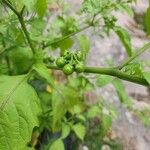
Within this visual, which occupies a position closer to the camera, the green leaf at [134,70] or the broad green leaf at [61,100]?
the green leaf at [134,70]

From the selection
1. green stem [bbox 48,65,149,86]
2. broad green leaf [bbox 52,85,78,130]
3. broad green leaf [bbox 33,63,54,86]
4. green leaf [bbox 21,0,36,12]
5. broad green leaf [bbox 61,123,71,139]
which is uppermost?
green leaf [bbox 21,0,36,12]

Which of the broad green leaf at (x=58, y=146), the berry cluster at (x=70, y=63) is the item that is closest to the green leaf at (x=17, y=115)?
the berry cluster at (x=70, y=63)

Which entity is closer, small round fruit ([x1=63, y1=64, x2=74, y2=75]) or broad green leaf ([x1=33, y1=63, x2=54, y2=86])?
small round fruit ([x1=63, y1=64, x2=74, y2=75])

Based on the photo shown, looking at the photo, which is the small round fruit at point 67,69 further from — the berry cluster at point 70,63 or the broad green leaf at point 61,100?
the broad green leaf at point 61,100

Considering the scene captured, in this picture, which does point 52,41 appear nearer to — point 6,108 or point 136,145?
point 6,108

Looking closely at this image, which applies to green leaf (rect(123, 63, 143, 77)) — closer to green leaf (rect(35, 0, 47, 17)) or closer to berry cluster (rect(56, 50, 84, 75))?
berry cluster (rect(56, 50, 84, 75))

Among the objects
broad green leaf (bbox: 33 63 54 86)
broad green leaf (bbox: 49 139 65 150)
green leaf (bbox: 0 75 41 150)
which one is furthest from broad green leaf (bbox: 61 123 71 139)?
green leaf (bbox: 0 75 41 150)

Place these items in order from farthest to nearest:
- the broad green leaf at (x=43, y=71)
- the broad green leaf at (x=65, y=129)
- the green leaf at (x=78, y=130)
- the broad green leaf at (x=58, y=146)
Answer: the green leaf at (x=78, y=130) → the broad green leaf at (x=65, y=129) → the broad green leaf at (x=58, y=146) → the broad green leaf at (x=43, y=71)

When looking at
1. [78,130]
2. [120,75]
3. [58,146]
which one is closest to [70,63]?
[120,75]

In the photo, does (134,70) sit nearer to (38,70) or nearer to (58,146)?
(38,70)
